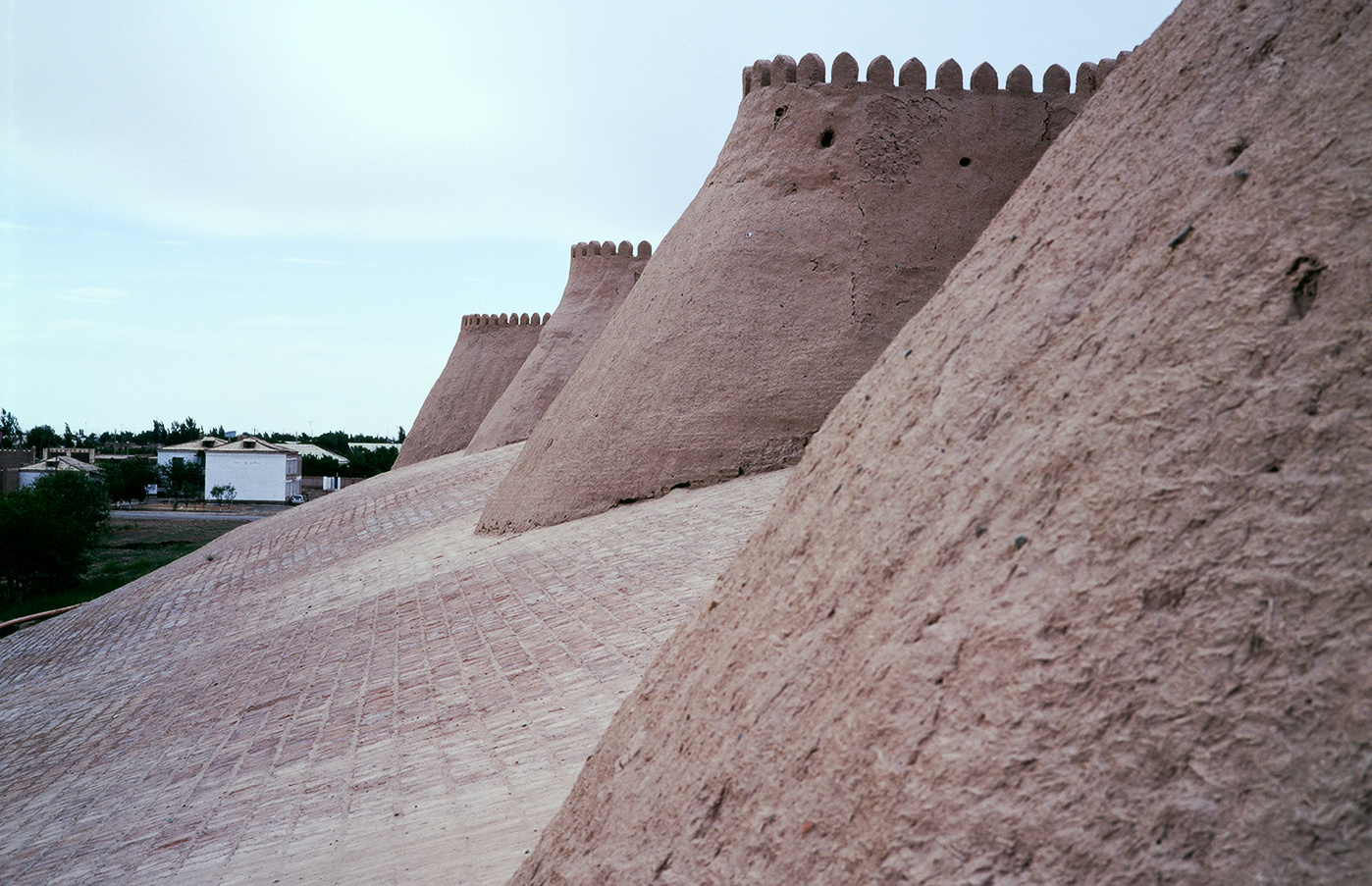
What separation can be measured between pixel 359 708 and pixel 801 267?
5020mm

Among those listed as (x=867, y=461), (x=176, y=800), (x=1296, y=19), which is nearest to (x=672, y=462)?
(x=176, y=800)

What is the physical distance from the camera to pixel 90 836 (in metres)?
5.02

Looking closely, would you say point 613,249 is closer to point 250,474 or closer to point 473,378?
point 473,378

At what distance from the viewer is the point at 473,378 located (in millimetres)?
22109

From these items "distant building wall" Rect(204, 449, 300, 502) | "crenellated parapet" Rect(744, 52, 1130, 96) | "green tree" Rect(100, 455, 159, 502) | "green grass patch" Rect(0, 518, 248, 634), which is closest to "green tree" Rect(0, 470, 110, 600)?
"green grass patch" Rect(0, 518, 248, 634)

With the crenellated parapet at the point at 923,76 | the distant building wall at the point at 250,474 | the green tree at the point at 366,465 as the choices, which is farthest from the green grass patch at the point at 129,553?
the green tree at the point at 366,465

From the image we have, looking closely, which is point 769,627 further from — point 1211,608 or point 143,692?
point 143,692

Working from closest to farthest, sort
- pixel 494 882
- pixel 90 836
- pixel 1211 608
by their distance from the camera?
1. pixel 1211 608
2. pixel 494 882
3. pixel 90 836

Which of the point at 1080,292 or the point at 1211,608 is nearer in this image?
the point at 1211,608

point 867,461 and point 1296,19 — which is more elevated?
point 1296,19

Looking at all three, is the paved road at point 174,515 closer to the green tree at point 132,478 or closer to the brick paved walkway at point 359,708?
the green tree at point 132,478

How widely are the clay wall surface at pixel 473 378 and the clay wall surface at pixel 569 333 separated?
11.7ft

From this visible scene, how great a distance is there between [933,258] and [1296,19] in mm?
6477

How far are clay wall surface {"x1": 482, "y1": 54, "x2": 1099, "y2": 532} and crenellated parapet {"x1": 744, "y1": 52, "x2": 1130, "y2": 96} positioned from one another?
1 centimetres
